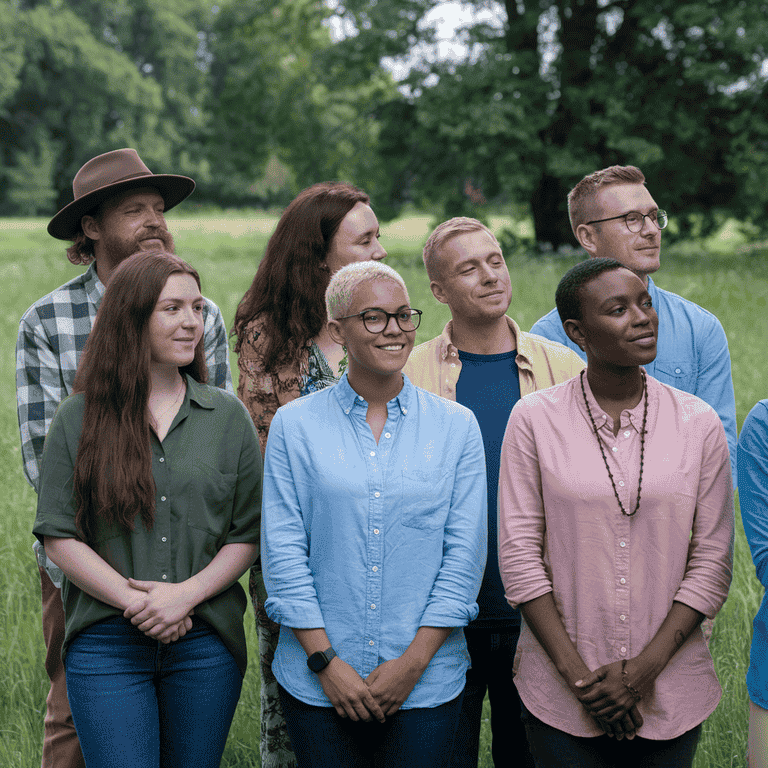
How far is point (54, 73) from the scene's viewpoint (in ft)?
162

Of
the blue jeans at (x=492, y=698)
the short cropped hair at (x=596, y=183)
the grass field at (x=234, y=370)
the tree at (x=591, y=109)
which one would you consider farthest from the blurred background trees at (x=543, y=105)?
the blue jeans at (x=492, y=698)

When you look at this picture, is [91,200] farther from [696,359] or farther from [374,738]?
[696,359]

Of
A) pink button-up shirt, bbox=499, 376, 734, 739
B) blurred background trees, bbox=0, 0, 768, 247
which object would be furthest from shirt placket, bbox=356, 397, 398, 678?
blurred background trees, bbox=0, 0, 768, 247

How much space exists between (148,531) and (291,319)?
1136mm

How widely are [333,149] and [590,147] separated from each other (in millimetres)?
6661

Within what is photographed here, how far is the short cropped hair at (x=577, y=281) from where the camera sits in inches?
100

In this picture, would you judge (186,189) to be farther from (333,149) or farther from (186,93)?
(186,93)

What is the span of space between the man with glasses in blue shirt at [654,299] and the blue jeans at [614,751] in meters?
1.08

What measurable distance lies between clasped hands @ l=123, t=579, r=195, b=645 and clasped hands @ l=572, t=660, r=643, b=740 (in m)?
1.14

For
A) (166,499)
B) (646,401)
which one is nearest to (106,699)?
(166,499)

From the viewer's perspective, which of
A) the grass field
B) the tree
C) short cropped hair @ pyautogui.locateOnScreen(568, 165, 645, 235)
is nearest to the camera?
short cropped hair @ pyautogui.locateOnScreen(568, 165, 645, 235)

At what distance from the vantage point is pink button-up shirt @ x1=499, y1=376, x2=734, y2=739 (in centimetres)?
239

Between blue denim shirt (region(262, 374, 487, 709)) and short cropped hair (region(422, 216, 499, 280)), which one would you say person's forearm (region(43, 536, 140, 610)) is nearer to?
blue denim shirt (region(262, 374, 487, 709))

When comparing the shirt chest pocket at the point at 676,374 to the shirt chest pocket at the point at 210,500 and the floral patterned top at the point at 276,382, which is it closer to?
the floral patterned top at the point at 276,382
